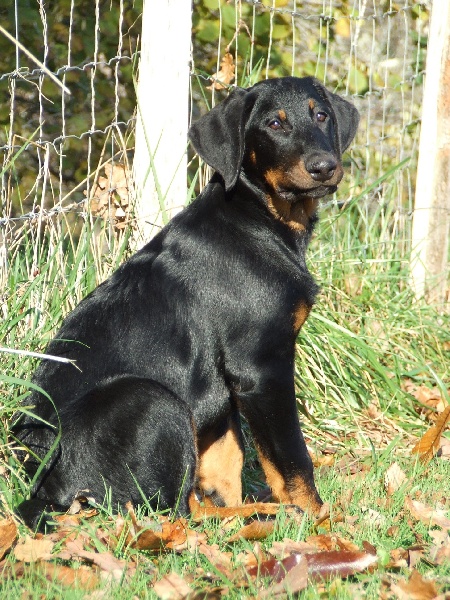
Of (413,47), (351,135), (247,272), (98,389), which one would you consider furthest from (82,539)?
(413,47)

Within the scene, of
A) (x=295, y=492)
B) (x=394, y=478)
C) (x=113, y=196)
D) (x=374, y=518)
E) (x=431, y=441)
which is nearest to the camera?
(x=374, y=518)

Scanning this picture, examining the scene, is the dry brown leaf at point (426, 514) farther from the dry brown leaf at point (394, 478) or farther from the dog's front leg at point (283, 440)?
the dog's front leg at point (283, 440)

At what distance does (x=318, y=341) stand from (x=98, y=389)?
1813 mm

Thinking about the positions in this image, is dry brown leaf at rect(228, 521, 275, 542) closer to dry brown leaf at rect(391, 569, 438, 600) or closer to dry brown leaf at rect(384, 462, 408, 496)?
dry brown leaf at rect(391, 569, 438, 600)

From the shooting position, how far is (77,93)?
732cm

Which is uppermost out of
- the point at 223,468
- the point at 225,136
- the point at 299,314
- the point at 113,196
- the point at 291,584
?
the point at 225,136

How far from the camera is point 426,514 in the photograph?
326 centimetres

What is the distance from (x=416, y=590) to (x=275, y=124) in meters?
2.03

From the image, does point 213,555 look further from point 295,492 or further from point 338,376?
point 338,376

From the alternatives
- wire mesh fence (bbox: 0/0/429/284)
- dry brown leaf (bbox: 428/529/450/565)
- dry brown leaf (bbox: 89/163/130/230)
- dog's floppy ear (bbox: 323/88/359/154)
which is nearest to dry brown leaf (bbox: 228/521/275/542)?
dry brown leaf (bbox: 428/529/450/565)

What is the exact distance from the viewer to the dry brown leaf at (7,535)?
2.78 meters

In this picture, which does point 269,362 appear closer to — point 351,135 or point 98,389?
point 98,389

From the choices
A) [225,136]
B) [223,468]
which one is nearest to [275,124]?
[225,136]

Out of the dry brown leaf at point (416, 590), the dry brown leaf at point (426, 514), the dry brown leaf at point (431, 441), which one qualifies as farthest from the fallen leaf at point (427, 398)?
the dry brown leaf at point (416, 590)
